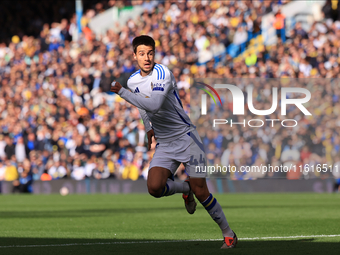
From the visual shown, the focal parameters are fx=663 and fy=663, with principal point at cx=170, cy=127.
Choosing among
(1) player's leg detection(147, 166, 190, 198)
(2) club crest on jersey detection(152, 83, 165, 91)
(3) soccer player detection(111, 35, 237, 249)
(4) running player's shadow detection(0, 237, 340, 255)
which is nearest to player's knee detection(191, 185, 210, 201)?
(3) soccer player detection(111, 35, 237, 249)

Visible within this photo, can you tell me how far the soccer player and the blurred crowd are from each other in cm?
1211

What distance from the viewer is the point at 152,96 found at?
6605 mm

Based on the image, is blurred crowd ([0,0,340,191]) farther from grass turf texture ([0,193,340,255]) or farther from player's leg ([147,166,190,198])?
player's leg ([147,166,190,198])

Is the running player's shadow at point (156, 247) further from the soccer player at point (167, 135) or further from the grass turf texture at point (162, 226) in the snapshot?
the soccer player at point (167, 135)

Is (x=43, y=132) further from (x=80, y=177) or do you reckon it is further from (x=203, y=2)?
(x=203, y=2)

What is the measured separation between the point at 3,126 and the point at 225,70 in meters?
8.72

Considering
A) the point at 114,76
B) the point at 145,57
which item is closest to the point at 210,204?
the point at 145,57

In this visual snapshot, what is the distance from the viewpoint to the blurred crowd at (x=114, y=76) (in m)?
21.8

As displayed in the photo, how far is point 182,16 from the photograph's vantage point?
25484 millimetres

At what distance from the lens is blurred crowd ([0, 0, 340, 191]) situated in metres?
21.8

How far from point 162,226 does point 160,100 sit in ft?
12.9

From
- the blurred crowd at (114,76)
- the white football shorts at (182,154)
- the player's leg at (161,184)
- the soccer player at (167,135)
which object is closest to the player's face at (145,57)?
the soccer player at (167,135)

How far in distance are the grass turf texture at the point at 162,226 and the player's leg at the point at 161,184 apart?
23.3 inches

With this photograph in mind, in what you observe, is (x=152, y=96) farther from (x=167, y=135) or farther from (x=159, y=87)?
(x=167, y=135)
